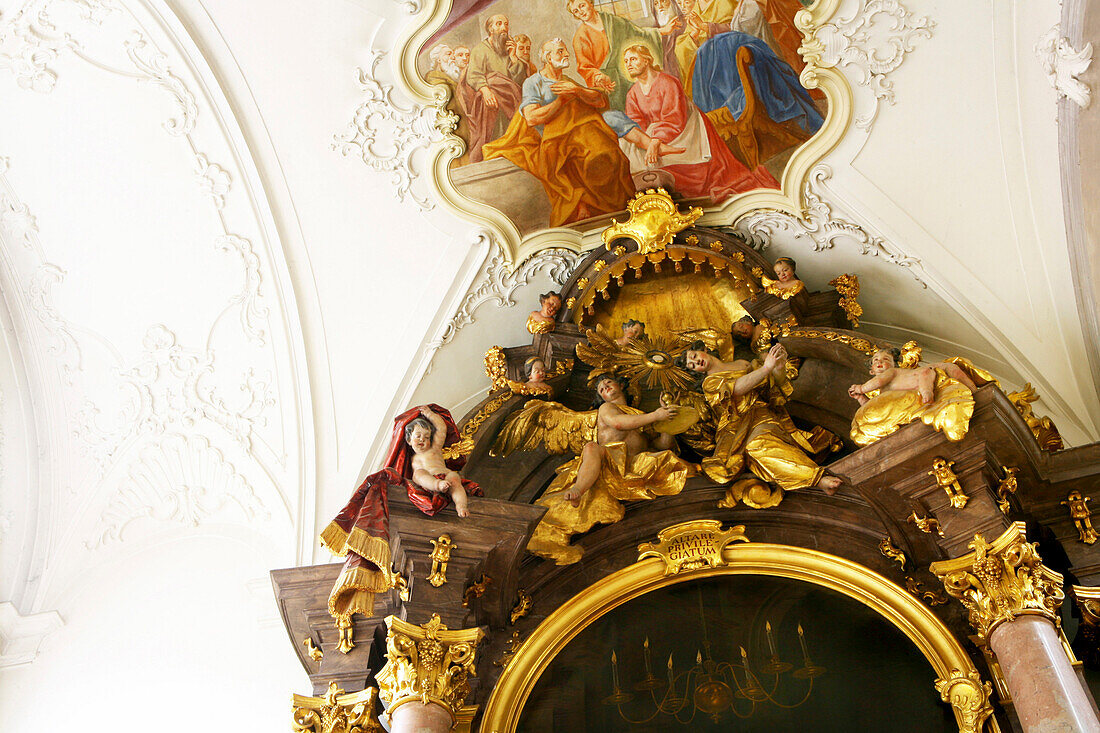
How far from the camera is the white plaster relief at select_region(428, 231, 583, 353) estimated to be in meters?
9.49

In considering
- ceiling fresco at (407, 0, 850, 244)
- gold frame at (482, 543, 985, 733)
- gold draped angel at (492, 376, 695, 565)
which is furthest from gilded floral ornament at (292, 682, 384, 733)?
ceiling fresco at (407, 0, 850, 244)

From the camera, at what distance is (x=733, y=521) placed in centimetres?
770

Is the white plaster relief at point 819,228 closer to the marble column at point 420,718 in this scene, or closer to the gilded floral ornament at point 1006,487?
the gilded floral ornament at point 1006,487

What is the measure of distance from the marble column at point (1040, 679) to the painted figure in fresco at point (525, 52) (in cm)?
568

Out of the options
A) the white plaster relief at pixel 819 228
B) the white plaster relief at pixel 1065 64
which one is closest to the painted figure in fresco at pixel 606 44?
the white plaster relief at pixel 819 228

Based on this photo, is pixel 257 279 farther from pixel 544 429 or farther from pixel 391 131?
pixel 544 429

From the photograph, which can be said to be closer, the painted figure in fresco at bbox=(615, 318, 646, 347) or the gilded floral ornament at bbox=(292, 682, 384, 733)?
the gilded floral ornament at bbox=(292, 682, 384, 733)

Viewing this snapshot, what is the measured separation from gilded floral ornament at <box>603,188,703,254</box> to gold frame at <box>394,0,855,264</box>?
1.51 feet

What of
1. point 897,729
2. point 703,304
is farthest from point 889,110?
point 897,729

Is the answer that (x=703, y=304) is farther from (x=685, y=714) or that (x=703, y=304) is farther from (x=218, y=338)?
(x=218, y=338)

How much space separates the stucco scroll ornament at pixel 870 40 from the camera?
327 inches

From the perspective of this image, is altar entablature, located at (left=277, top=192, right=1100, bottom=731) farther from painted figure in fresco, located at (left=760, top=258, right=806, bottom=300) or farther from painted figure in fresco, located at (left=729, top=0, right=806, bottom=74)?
painted figure in fresco, located at (left=729, top=0, right=806, bottom=74)

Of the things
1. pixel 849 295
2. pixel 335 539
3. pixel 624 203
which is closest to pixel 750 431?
pixel 849 295

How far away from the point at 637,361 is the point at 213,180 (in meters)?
4.11
